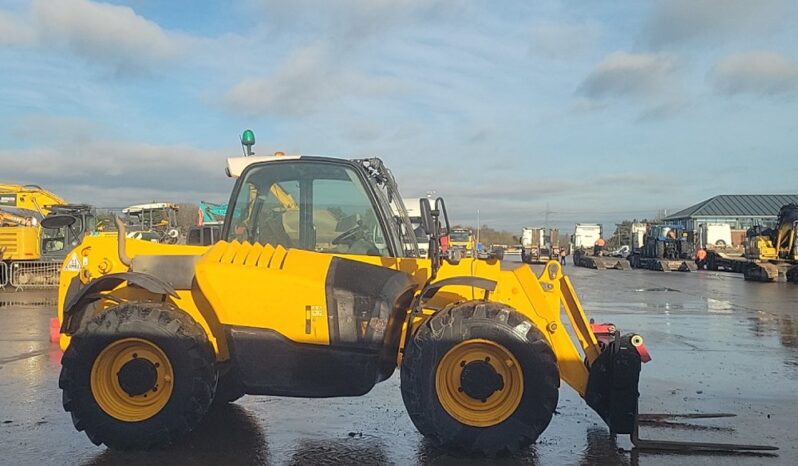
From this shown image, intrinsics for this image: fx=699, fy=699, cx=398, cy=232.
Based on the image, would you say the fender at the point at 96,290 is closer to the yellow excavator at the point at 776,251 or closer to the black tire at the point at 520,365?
the black tire at the point at 520,365

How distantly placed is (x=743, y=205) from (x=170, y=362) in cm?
7622

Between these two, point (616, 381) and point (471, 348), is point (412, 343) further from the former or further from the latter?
point (616, 381)

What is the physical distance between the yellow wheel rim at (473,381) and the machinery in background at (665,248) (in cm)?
3675

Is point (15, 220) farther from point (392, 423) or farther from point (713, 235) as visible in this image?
point (713, 235)


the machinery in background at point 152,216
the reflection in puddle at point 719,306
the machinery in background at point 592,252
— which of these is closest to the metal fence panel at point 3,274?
the machinery in background at point 152,216

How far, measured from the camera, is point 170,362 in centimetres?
499

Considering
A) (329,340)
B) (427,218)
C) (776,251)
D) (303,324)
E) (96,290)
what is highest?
(427,218)

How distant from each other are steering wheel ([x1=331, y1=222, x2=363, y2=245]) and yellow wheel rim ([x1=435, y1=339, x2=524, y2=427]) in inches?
50.3

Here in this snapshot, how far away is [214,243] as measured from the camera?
18.9ft

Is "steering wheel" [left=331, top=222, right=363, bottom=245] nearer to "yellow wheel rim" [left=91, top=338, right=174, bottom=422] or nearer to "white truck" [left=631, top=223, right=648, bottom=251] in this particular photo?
"yellow wheel rim" [left=91, top=338, right=174, bottom=422]

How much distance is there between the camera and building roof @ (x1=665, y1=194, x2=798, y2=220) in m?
69.6

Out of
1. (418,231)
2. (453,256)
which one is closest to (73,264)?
(453,256)

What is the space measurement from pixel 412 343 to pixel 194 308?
66.3 inches

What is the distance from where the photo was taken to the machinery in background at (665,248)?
137ft
